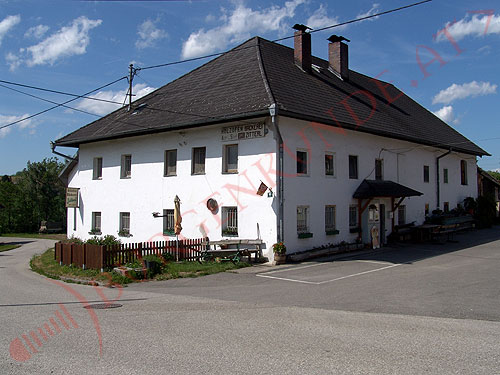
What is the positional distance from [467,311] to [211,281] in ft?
23.5

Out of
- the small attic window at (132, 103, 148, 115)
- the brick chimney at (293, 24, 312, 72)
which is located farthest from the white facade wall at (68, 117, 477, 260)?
the brick chimney at (293, 24, 312, 72)

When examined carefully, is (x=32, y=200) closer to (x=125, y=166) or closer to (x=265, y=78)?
(x=125, y=166)

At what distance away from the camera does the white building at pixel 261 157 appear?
670 inches

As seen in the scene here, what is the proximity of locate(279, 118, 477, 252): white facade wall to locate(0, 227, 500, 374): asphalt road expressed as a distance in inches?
140

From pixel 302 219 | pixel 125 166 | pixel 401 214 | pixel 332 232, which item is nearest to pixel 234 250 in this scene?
pixel 302 219

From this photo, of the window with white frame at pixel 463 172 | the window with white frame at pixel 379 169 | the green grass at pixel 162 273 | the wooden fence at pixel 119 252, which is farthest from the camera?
the window with white frame at pixel 463 172

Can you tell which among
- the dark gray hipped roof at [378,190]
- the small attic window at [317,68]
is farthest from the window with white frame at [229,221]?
the small attic window at [317,68]

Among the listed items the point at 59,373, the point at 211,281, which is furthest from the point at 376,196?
the point at 59,373

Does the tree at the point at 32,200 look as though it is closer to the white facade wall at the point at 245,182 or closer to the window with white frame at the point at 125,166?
the white facade wall at the point at 245,182

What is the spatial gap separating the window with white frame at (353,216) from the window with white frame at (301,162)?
361 centimetres

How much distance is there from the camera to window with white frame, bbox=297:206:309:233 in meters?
17.4

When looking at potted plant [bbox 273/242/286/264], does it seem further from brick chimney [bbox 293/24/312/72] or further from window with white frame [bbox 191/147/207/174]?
brick chimney [bbox 293/24/312/72]

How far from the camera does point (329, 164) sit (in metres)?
19.2

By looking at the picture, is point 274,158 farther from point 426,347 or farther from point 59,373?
point 59,373
